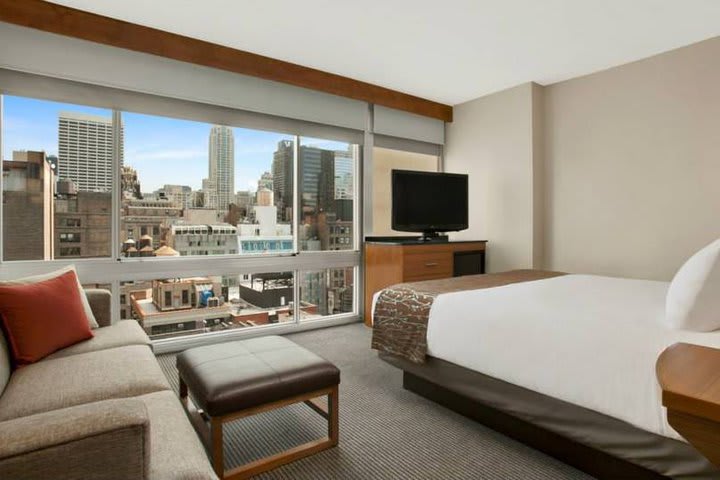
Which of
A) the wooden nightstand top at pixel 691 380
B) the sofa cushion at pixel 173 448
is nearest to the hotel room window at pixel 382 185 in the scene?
the sofa cushion at pixel 173 448

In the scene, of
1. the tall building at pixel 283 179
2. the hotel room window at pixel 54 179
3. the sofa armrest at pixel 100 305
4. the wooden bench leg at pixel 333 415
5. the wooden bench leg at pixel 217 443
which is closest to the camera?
the wooden bench leg at pixel 217 443

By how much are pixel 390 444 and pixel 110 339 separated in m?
1.60

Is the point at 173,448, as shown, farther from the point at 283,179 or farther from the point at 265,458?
the point at 283,179

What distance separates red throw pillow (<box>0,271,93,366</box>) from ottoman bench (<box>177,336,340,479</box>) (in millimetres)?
572

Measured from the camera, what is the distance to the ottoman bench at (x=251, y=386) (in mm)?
A: 1687

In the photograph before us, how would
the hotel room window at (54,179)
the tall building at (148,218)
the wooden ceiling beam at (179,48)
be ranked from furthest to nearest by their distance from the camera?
the tall building at (148,218) < the hotel room window at (54,179) < the wooden ceiling beam at (179,48)

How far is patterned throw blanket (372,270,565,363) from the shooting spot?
2363 mm

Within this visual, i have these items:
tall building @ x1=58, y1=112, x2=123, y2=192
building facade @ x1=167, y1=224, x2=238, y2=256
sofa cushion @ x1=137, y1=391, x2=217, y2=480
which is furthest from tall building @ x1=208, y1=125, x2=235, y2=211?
sofa cushion @ x1=137, y1=391, x2=217, y2=480

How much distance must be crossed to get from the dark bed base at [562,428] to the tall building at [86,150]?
8.99ft

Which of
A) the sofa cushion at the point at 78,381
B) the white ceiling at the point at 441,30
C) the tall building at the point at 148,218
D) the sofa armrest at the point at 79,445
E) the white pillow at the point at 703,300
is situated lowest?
the sofa cushion at the point at 78,381

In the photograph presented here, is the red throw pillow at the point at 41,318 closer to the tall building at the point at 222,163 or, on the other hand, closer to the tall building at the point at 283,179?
the tall building at the point at 222,163

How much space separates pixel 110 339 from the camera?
7.29 feet

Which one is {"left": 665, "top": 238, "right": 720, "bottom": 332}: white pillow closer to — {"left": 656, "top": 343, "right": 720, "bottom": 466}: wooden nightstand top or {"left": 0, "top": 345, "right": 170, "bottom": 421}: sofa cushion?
{"left": 656, "top": 343, "right": 720, "bottom": 466}: wooden nightstand top

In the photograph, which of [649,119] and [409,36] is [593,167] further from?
[409,36]
